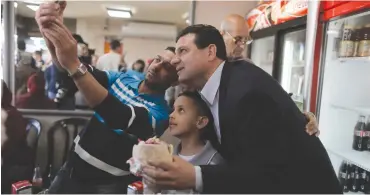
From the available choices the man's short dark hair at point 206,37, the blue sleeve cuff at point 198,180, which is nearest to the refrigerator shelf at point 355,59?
the man's short dark hair at point 206,37

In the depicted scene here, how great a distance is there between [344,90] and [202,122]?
5.21ft

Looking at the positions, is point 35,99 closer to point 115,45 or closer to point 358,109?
point 115,45

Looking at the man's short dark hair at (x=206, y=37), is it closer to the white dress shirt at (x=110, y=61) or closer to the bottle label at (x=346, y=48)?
the white dress shirt at (x=110, y=61)

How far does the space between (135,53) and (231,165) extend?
101cm

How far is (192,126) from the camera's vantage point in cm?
91

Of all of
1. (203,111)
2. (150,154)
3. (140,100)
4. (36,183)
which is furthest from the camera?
(36,183)

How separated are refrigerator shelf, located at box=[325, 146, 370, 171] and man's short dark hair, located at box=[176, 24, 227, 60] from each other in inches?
55.8

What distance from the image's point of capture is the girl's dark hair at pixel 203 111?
0.86 meters

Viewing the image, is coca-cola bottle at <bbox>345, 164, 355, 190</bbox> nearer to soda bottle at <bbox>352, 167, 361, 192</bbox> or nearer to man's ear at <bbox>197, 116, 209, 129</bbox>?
soda bottle at <bbox>352, 167, 361, 192</bbox>

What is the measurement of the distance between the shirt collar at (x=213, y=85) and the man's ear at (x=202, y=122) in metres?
0.14

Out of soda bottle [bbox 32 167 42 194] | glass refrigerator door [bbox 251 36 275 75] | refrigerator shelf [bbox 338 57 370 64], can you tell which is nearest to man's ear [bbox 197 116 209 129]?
soda bottle [bbox 32 167 42 194]

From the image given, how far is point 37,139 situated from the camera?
6.71 ft

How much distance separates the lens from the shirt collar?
0.72 m

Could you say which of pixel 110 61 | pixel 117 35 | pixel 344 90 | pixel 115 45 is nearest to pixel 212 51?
pixel 110 61
